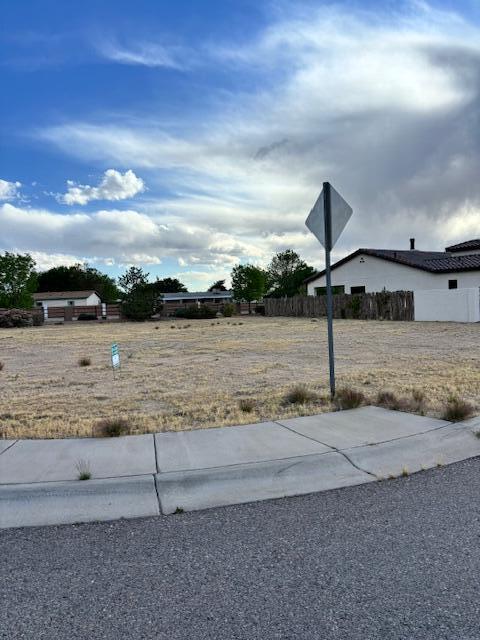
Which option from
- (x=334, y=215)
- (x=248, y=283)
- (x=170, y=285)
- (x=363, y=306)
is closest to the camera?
(x=334, y=215)

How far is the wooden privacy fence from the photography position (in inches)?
1212

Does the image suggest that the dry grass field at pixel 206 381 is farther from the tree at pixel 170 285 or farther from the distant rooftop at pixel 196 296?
the tree at pixel 170 285

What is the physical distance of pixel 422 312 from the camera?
29469 millimetres

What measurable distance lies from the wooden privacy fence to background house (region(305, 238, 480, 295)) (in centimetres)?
265

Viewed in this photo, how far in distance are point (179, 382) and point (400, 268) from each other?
29.4 meters

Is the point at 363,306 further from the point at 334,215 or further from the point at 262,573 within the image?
the point at 262,573

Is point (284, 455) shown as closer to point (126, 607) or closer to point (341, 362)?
point (126, 607)

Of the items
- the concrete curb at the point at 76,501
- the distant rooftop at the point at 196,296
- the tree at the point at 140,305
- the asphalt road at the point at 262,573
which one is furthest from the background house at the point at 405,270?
the distant rooftop at the point at 196,296

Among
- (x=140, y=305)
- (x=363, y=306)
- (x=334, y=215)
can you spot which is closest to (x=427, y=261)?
(x=363, y=306)

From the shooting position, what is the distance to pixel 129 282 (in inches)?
2066

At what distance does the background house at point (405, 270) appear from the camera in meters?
32.1

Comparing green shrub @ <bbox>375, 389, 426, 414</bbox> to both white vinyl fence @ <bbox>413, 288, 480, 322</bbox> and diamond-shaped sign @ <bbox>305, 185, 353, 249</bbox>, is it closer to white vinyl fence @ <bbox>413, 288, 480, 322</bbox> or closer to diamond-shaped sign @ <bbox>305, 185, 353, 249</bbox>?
diamond-shaped sign @ <bbox>305, 185, 353, 249</bbox>

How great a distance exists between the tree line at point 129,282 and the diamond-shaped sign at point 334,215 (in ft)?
128

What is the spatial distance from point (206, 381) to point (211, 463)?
17.6 ft
